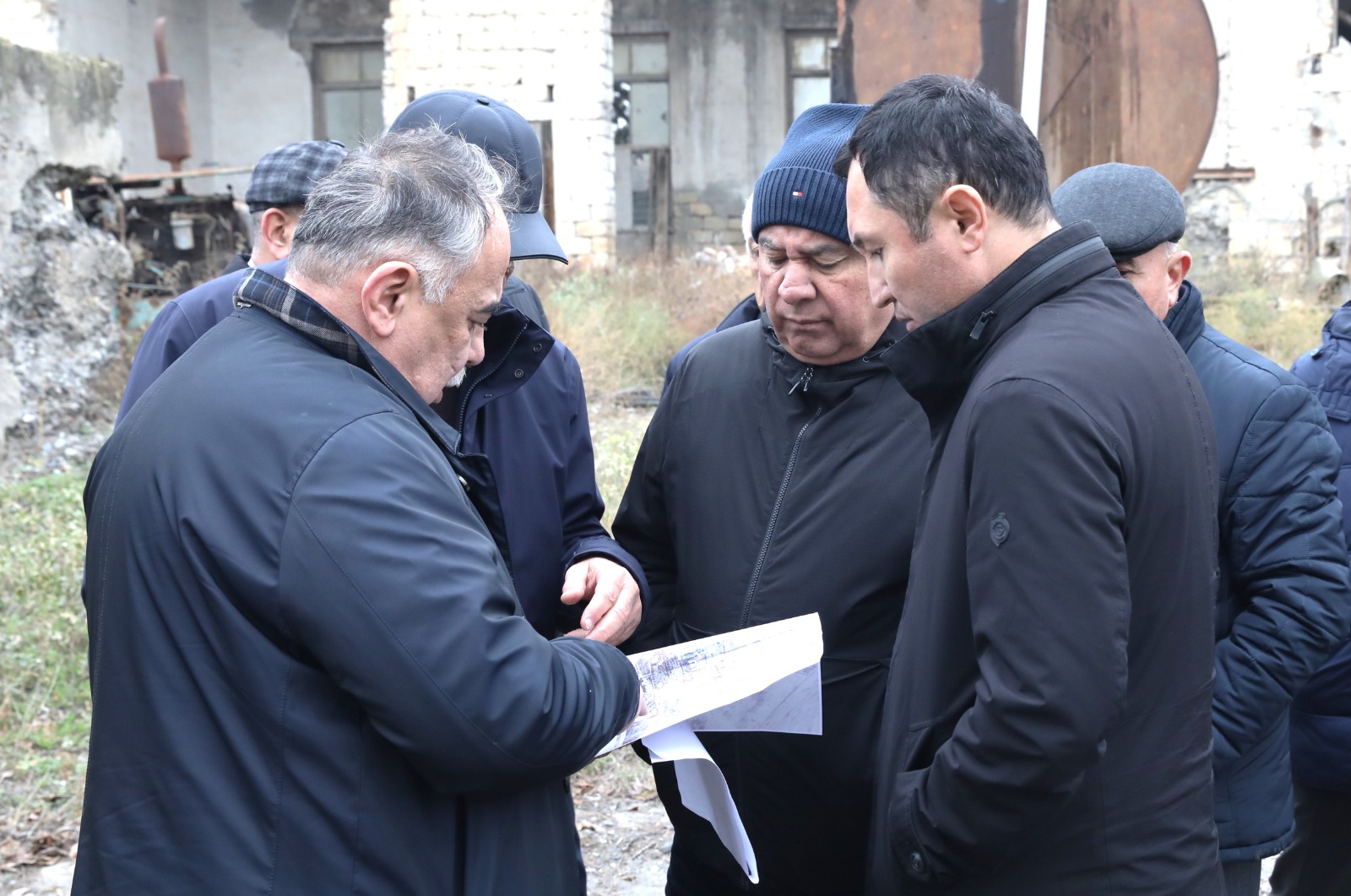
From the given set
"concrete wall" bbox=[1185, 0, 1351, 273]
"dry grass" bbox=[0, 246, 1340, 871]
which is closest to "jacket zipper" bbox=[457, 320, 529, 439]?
"dry grass" bbox=[0, 246, 1340, 871]

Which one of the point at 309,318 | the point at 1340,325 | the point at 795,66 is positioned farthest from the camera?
the point at 795,66

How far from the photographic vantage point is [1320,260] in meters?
12.5

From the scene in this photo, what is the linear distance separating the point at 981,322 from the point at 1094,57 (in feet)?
6.54

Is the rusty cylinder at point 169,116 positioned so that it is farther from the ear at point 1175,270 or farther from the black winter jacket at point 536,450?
the ear at point 1175,270

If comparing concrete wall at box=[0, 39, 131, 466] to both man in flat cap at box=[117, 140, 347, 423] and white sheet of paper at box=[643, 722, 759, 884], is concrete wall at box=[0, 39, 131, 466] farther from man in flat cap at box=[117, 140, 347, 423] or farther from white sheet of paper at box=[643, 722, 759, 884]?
white sheet of paper at box=[643, 722, 759, 884]

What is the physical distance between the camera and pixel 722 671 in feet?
5.76

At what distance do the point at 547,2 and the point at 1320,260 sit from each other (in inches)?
345

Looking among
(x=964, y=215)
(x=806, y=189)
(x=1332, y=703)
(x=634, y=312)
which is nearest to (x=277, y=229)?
(x=806, y=189)

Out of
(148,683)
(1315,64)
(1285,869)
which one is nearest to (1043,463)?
(148,683)

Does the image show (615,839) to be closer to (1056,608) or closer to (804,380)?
(804,380)

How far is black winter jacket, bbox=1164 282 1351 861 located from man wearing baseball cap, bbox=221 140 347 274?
90.0 inches

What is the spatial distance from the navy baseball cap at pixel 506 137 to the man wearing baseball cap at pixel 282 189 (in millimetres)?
863

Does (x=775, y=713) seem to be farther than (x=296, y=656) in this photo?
Yes

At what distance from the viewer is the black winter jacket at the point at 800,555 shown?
1958 mm
